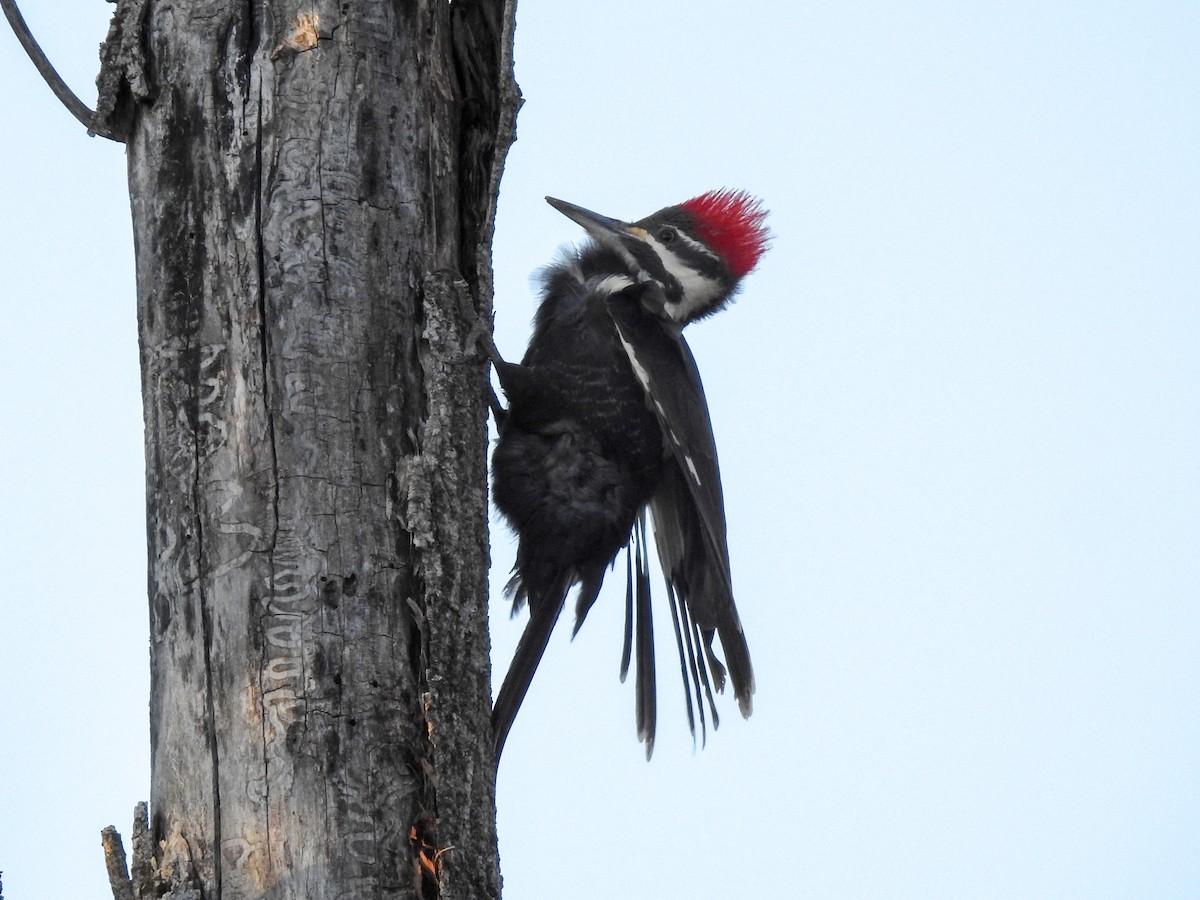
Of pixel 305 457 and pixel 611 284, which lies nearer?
pixel 305 457

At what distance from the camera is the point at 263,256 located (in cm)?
216

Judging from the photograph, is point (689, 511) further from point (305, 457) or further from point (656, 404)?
point (305, 457)

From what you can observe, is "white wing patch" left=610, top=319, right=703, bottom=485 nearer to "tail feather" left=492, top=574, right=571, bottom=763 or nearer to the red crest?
"tail feather" left=492, top=574, right=571, bottom=763

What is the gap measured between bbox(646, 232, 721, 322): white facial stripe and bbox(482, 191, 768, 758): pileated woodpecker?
16.8 inches

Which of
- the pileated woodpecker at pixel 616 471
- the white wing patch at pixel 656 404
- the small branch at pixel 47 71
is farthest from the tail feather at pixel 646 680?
the small branch at pixel 47 71

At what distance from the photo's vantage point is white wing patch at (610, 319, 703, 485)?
3186 mm

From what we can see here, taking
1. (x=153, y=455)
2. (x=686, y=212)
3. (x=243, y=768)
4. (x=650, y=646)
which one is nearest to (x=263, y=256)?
(x=153, y=455)

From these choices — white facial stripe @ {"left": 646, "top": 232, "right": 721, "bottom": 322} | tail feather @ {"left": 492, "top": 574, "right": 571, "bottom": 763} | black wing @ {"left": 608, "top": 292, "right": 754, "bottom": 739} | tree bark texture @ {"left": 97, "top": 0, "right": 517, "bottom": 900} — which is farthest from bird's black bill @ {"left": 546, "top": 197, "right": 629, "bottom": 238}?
tree bark texture @ {"left": 97, "top": 0, "right": 517, "bottom": 900}

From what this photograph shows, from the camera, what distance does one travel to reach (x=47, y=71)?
244 cm

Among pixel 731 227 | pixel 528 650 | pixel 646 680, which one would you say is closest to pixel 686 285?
pixel 731 227

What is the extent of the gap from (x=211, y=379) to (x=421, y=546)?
428mm

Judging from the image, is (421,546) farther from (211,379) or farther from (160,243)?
(160,243)

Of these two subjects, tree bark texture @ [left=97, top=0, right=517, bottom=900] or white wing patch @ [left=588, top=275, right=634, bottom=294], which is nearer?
tree bark texture @ [left=97, top=0, right=517, bottom=900]

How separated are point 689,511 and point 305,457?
155 cm
